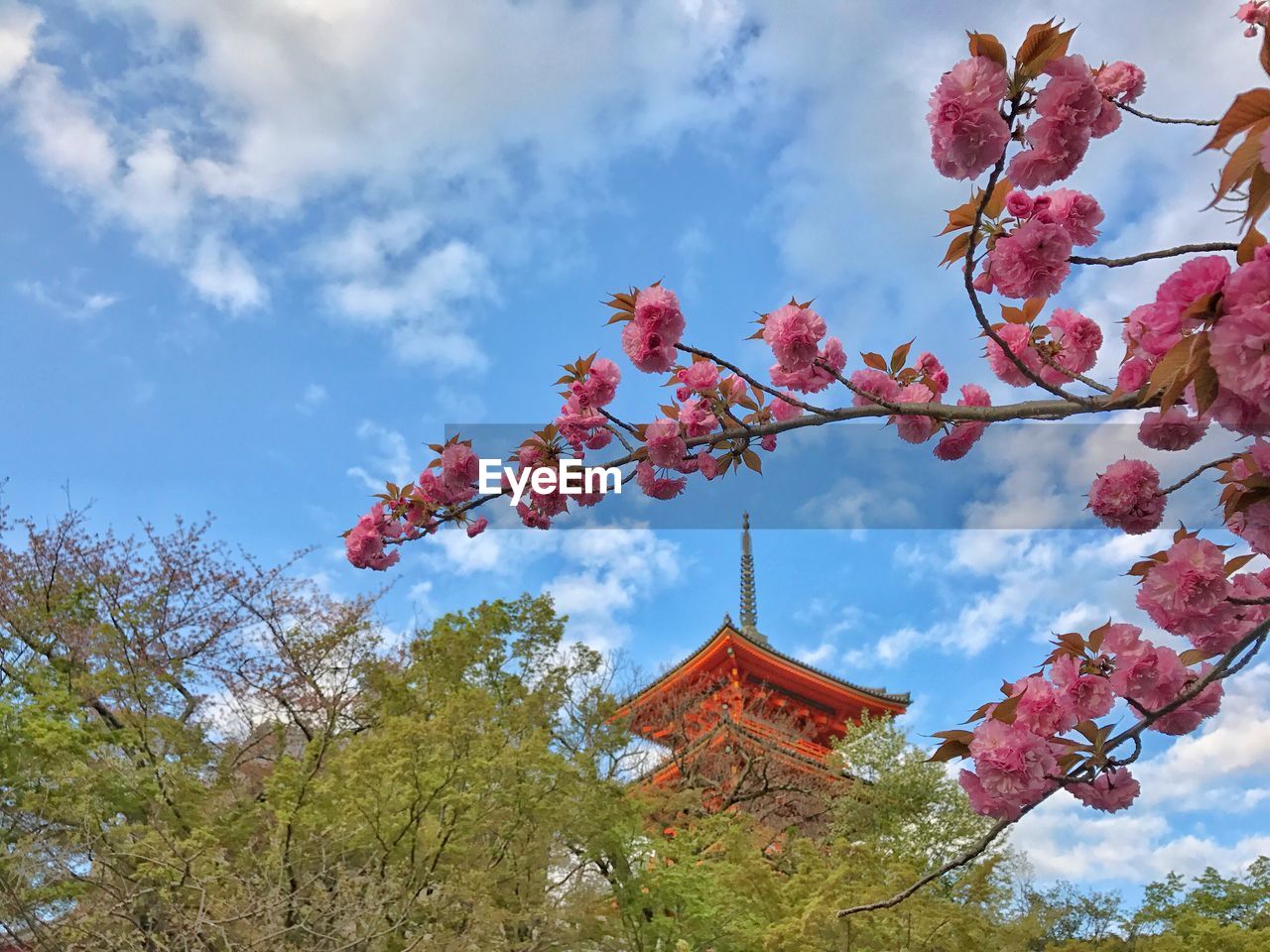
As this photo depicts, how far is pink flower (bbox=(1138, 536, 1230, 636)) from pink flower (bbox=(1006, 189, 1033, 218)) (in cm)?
89

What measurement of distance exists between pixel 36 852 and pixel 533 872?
167 inches

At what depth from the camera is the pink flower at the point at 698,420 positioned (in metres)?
3.01

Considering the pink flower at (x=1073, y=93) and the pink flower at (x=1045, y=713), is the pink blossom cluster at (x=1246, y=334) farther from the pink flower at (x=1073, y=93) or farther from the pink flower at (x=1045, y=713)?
the pink flower at (x=1045, y=713)

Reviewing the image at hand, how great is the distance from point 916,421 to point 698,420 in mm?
678

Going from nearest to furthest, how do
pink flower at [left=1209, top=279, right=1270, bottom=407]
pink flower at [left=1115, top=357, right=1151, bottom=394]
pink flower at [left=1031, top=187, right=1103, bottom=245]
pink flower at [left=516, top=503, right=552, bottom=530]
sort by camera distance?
pink flower at [left=1209, top=279, right=1270, bottom=407] → pink flower at [left=1115, top=357, right=1151, bottom=394] → pink flower at [left=1031, top=187, right=1103, bottom=245] → pink flower at [left=516, top=503, right=552, bottom=530]

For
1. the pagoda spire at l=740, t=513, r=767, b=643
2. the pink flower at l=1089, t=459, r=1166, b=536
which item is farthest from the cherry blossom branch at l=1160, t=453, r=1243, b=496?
the pagoda spire at l=740, t=513, r=767, b=643

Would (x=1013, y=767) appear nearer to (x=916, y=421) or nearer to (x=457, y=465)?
(x=916, y=421)

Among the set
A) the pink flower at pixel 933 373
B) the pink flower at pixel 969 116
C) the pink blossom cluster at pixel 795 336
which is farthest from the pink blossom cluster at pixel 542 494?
the pink flower at pixel 969 116

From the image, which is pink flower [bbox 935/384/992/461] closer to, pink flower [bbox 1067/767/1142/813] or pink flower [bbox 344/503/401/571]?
pink flower [bbox 1067/767/1142/813]

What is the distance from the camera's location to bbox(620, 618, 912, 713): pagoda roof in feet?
61.8

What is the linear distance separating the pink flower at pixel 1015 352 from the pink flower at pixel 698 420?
2.91 feet

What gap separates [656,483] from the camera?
10.9 feet

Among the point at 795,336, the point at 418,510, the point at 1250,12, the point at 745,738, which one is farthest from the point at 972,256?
the point at 745,738


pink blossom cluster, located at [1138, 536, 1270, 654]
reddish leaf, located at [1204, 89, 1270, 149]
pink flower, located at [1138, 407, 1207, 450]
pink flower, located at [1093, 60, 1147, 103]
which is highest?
pink flower, located at [1093, 60, 1147, 103]
